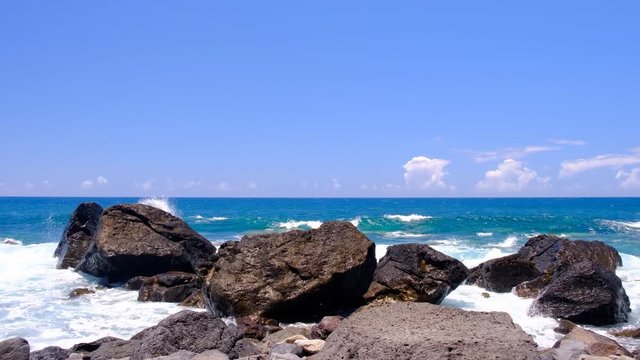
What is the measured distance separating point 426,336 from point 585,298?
8.34 meters

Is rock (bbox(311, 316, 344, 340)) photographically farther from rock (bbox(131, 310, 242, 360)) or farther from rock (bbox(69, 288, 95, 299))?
rock (bbox(69, 288, 95, 299))

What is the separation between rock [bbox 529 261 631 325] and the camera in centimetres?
1189

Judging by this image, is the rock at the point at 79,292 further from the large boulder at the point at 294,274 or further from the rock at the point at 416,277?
the rock at the point at 416,277

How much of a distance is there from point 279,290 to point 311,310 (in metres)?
0.79

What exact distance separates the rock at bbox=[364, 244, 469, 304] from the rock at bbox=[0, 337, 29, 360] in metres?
6.76

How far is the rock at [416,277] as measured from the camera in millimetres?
12953

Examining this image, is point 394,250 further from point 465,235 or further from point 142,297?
point 465,235

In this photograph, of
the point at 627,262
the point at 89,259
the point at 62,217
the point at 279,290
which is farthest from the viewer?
the point at 62,217

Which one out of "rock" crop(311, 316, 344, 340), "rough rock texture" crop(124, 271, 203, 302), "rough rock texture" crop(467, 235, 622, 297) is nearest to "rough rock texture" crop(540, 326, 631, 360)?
"rock" crop(311, 316, 344, 340)

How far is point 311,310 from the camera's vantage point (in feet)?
39.3

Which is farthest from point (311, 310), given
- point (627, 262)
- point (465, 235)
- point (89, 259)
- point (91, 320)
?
point (465, 235)

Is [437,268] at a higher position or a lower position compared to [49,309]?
higher

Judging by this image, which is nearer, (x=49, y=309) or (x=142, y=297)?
(x=49, y=309)

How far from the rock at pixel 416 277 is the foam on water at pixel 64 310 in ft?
15.1
